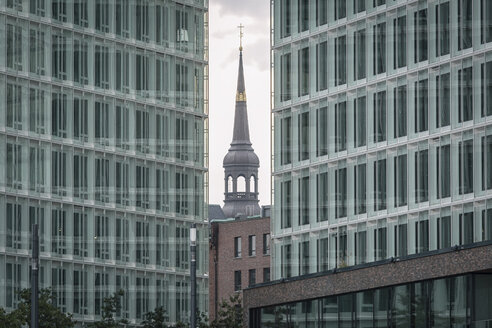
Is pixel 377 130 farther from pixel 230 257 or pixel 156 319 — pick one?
pixel 230 257

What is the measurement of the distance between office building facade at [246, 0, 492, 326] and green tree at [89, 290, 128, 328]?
29.6 ft

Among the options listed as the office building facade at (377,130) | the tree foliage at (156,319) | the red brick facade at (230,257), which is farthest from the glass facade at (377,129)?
the red brick facade at (230,257)

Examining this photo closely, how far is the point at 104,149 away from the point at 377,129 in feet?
74.5

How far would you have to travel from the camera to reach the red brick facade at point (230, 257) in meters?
138

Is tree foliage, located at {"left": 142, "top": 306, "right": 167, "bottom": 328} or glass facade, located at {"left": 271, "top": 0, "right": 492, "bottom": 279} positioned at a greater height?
glass facade, located at {"left": 271, "top": 0, "right": 492, "bottom": 279}

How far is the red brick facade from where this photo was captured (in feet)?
454

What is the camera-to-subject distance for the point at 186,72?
105 m

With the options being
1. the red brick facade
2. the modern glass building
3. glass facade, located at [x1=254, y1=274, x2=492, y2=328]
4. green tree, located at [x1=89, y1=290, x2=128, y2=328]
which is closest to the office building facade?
glass facade, located at [x1=254, y1=274, x2=492, y2=328]

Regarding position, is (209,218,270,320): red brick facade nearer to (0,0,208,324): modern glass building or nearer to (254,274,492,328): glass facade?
(0,0,208,324): modern glass building

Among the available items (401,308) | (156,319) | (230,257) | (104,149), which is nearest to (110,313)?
(156,319)

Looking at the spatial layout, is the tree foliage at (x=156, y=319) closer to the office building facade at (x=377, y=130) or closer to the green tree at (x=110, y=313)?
the green tree at (x=110, y=313)

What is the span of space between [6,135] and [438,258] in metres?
39.0

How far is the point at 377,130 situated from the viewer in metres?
81.7

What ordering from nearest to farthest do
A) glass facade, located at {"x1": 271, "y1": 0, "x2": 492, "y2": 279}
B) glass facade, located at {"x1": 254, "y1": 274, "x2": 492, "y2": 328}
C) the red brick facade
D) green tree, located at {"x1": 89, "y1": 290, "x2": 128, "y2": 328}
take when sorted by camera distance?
glass facade, located at {"x1": 254, "y1": 274, "x2": 492, "y2": 328} < glass facade, located at {"x1": 271, "y1": 0, "x2": 492, "y2": 279} < green tree, located at {"x1": 89, "y1": 290, "x2": 128, "y2": 328} < the red brick facade
